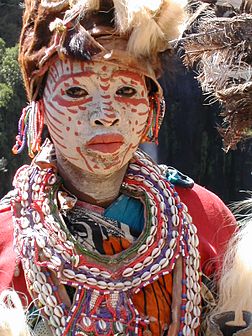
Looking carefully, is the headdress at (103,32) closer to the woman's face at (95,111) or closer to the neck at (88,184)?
the woman's face at (95,111)

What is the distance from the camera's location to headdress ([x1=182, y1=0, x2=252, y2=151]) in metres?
1.34

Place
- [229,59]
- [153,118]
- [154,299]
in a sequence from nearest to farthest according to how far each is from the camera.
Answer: [229,59], [154,299], [153,118]

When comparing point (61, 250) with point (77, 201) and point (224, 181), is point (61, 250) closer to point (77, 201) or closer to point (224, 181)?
point (77, 201)

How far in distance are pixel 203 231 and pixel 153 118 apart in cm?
25

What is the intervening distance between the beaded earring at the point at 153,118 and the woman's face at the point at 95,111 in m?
0.07

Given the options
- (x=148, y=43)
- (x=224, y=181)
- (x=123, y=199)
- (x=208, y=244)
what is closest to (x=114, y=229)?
(x=123, y=199)

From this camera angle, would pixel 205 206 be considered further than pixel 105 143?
Yes

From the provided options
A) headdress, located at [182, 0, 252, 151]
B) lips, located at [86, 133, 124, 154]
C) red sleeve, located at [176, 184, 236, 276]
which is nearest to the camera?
headdress, located at [182, 0, 252, 151]

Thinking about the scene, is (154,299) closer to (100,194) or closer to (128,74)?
(100,194)

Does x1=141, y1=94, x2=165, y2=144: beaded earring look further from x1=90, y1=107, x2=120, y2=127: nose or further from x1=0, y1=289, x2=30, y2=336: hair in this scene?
x1=0, y1=289, x2=30, y2=336: hair

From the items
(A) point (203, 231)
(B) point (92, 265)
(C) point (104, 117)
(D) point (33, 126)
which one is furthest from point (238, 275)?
(D) point (33, 126)

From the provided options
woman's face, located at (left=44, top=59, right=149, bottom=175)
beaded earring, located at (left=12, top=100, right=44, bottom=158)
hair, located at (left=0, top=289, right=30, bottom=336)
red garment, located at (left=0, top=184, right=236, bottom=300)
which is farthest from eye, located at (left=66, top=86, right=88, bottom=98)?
hair, located at (left=0, top=289, right=30, bottom=336)

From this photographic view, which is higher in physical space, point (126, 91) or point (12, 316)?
point (126, 91)

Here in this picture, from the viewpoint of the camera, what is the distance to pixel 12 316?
54.4 inches
